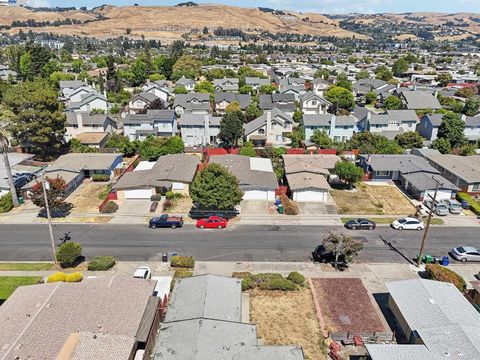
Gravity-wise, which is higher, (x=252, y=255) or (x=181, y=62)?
(x=181, y=62)

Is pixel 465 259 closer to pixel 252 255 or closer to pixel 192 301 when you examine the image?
pixel 252 255

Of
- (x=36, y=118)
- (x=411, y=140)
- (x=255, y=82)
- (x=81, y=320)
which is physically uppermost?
(x=36, y=118)

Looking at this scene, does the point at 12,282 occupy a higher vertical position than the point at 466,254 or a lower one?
lower

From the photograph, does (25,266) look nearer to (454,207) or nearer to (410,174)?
(454,207)

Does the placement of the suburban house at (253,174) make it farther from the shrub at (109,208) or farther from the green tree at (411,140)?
the green tree at (411,140)

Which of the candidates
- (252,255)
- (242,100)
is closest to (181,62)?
(242,100)

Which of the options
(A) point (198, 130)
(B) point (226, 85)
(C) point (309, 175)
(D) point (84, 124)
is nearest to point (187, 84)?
(B) point (226, 85)

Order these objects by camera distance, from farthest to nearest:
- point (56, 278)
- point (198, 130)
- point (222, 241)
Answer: point (198, 130)
point (222, 241)
point (56, 278)

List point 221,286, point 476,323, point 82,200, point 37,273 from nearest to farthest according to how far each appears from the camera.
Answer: point 476,323, point 221,286, point 37,273, point 82,200
